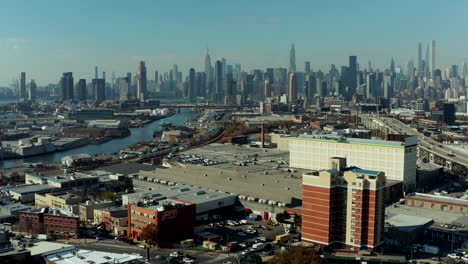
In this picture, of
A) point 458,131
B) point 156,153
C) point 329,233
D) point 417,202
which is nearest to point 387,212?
point 417,202

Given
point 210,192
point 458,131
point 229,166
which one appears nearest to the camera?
point 210,192

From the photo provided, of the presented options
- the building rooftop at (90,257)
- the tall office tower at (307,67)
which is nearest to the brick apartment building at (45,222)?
→ the building rooftop at (90,257)

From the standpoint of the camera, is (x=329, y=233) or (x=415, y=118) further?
(x=415, y=118)

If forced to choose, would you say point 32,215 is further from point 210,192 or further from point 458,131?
point 458,131

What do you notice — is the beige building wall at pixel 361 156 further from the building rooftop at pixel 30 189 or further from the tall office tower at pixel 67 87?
the tall office tower at pixel 67 87

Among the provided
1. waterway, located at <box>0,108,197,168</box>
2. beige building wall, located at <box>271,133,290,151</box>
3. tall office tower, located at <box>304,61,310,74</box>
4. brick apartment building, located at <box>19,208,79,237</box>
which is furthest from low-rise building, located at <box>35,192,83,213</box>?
tall office tower, located at <box>304,61,310,74</box>

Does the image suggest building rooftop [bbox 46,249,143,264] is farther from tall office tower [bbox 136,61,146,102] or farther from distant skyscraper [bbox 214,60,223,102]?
distant skyscraper [bbox 214,60,223,102]
